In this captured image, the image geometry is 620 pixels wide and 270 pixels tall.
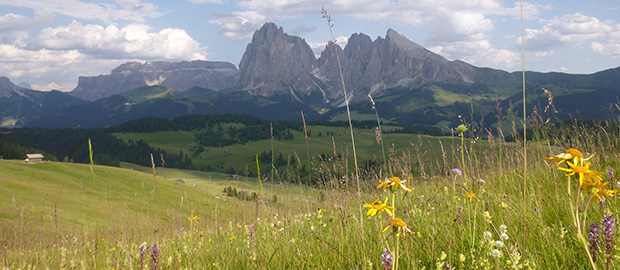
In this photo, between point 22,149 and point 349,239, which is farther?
point 22,149

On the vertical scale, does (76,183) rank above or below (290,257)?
below

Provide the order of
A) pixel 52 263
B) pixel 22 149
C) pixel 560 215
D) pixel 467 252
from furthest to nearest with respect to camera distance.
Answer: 1. pixel 22 149
2. pixel 52 263
3. pixel 560 215
4. pixel 467 252

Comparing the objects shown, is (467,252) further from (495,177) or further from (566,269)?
(495,177)

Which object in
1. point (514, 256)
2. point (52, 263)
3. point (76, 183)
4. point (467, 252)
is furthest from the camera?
point (76, 183)

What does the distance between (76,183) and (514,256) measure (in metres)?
66.5

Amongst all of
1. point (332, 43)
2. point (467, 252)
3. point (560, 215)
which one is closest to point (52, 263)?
point (332, 43)

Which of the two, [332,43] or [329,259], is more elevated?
[332,43]

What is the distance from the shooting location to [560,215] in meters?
3.67

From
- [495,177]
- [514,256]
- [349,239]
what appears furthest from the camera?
[495,177]

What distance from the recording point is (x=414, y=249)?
3.41m

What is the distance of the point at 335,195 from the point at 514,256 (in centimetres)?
442

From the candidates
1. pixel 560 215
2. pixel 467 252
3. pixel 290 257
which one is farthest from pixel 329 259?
pixel 560 215

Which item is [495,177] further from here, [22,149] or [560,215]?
[22,149]

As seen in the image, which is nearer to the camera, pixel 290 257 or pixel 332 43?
pixel 290 257
